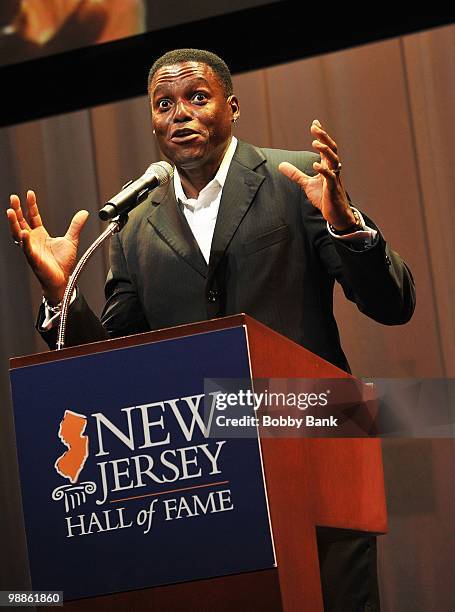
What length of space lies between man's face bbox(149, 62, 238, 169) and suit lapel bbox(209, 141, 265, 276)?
2.4 inches

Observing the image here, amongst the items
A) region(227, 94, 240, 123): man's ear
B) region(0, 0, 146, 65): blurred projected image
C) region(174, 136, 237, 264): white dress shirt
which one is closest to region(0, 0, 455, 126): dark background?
region(0, 0, 146, 65): blurred projected image

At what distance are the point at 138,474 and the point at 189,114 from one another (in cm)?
90

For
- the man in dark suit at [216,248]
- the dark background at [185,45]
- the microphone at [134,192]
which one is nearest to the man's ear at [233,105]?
the man in dark suit at [216,248]

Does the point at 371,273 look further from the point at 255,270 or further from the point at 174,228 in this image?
the point at 174,228

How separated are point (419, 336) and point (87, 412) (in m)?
1.80

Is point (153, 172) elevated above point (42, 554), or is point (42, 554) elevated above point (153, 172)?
point (153, 172)

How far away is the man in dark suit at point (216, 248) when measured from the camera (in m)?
2.07

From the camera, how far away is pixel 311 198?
6.37ft

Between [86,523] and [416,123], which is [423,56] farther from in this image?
[86,523]

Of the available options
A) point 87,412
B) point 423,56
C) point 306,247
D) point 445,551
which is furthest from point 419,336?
point 87,412

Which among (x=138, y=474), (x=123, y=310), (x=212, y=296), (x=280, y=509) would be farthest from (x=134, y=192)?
(x=280, y=509)

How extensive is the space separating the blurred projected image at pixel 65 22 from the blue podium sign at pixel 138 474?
6.58 feet

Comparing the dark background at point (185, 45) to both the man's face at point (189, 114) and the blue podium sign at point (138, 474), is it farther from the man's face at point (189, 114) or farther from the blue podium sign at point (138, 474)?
the blue podium sign at point (138, 474)

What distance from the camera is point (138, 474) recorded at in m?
1.59
